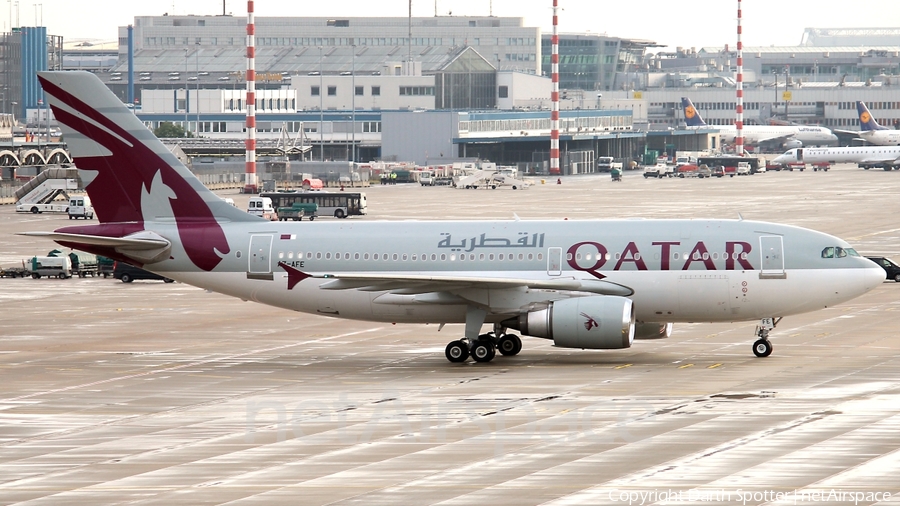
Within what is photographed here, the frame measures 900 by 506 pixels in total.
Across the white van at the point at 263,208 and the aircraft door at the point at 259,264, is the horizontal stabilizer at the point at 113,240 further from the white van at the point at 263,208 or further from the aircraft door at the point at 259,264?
the white van at the point at 263,208

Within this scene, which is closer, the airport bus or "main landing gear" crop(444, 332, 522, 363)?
"main landing gear" crop(444, 332, 522, 363)

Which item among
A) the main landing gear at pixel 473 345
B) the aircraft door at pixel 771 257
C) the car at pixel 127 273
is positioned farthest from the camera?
the car at pixel 127 273

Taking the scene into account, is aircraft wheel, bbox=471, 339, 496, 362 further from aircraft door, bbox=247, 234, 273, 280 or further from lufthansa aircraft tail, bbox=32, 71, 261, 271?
lufthansa aircraft tail, bbox=32, 71, 261, 271

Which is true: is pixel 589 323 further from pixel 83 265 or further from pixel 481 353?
pixel 83 265

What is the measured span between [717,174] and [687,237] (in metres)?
158

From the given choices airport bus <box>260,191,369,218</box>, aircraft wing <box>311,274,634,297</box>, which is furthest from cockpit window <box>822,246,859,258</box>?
airport bus <box>260,191,369,218</box>

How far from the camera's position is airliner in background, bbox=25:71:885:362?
4322 cm

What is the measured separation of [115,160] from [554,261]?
1550 centimetres

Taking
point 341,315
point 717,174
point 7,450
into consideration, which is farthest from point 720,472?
point 717,174

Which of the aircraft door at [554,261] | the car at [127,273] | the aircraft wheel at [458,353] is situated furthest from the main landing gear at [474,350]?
the car at [127,273]

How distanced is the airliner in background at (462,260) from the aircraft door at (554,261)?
0.03 metres

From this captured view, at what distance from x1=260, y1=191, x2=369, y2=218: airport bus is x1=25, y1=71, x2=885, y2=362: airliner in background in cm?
7506

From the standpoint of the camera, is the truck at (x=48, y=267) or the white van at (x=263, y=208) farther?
the white van at (x=263, y=208)

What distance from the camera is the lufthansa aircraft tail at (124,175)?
46.2 m
